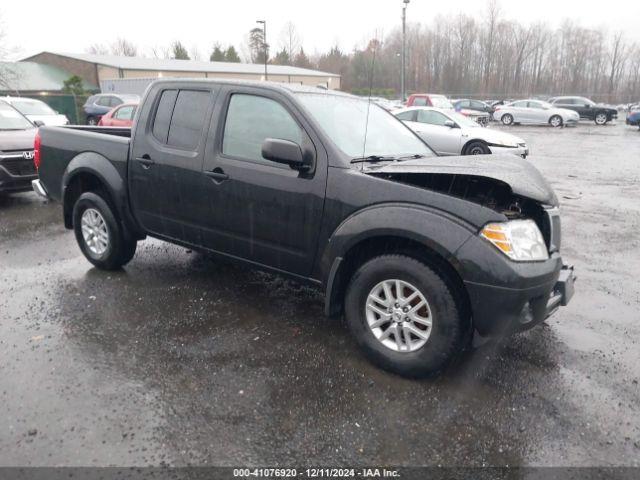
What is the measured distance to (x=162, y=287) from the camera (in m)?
4.85

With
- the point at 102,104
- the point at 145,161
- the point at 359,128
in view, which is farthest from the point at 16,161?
the point at 102,104

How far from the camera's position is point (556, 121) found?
94.2ft

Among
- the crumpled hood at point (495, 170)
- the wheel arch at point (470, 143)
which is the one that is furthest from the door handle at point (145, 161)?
the wheel arch at point (470, 143)

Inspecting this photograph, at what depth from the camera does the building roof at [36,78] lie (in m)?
38.9

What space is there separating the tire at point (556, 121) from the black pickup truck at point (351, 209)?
90.9 feet

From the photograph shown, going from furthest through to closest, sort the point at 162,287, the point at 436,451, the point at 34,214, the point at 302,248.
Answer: the point at 34,214, the point at 162,287, the point at 302,248, the point at 436,451

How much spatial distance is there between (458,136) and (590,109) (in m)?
24.3

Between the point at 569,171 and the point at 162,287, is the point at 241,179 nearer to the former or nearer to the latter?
the point at 162,287

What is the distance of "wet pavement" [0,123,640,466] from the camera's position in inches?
104

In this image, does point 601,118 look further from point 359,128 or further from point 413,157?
point 359,128

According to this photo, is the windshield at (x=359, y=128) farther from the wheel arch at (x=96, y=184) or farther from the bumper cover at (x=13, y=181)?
the bumper cover at (x=13, y=181)

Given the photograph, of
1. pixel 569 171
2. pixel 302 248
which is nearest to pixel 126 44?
pixel 569 171

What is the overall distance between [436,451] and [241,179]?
2.37 metres

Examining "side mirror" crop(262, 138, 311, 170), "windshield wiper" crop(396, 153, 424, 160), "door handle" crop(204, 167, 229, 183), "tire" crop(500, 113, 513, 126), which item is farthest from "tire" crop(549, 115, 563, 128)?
"side mirror" crop(262, 138, 311, 170)
